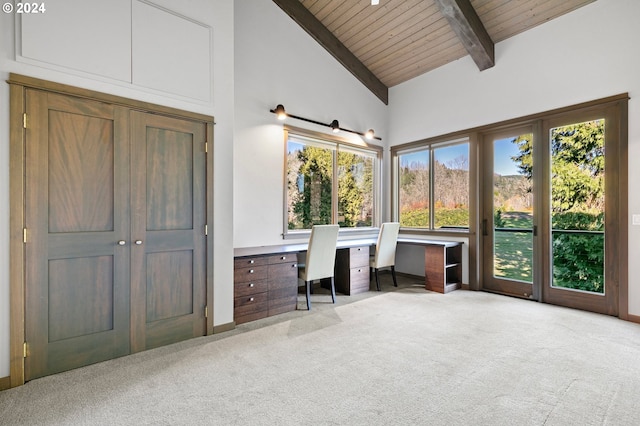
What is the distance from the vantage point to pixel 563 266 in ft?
13.5

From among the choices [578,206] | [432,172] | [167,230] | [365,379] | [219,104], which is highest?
[219,104]

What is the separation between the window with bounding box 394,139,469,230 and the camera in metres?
5.21

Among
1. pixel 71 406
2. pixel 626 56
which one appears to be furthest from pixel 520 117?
pixel 71 406

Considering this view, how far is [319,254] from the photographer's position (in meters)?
3.99

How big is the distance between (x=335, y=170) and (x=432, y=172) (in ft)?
5.61

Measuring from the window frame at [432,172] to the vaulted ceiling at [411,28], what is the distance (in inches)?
43.9

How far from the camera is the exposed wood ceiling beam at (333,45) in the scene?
4.79 meters

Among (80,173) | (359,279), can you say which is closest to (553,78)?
(359,279)

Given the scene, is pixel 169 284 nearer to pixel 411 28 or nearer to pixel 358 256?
pixel 358 256

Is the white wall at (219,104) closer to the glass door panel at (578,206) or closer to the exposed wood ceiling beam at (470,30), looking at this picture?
the exposed wood ceiling beam at (470,30)

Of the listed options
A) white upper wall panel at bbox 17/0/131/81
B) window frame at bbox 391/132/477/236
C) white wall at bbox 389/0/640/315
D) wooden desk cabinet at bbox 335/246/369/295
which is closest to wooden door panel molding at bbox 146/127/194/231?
white upper wall panel at bbox 17/0/131/81

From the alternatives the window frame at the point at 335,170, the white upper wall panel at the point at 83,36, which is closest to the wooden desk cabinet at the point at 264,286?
the window frame at the point at 335,170

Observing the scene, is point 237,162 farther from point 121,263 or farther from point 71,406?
point 71,406

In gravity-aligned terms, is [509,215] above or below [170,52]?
below
